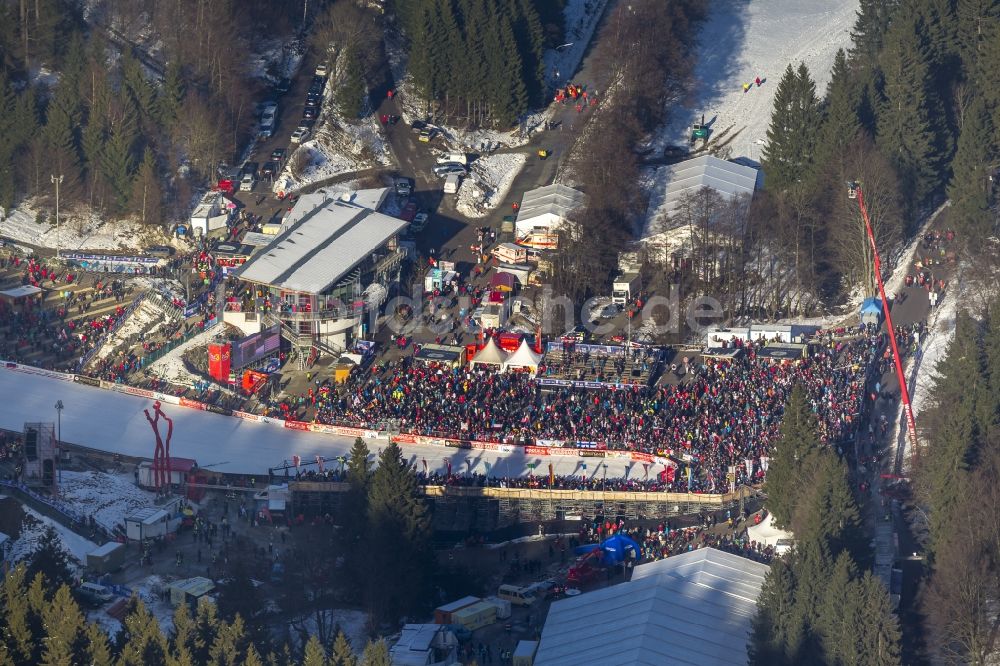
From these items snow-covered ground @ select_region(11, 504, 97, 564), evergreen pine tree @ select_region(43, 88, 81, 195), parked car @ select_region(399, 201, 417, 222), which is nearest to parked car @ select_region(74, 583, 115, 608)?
snow-covered ground @ select_region(11, 504, 97, 564)

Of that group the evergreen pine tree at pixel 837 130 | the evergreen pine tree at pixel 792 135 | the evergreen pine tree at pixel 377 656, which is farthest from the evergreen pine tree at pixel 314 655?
the evergreen pine tree at pixel 792 135

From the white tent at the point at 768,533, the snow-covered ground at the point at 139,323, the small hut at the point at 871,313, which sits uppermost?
the small hut at the point at 871,313

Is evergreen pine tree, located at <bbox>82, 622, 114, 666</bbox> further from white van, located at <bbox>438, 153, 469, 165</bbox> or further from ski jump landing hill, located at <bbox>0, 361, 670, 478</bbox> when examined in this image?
white van, located at <bbox>438, 153, 469, 165</bbox>

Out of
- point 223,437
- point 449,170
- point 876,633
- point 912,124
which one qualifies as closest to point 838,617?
point 876,633

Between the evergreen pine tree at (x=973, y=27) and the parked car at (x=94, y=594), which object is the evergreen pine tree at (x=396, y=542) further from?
the evergreen pine tree at (x=973, y=27)

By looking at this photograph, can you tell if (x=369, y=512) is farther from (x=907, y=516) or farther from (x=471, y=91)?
→ (x=471, y=91)

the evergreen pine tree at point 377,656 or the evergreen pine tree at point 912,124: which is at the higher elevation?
the evergreen pine tree at point 912,124

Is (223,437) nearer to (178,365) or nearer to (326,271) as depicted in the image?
(178,365)
